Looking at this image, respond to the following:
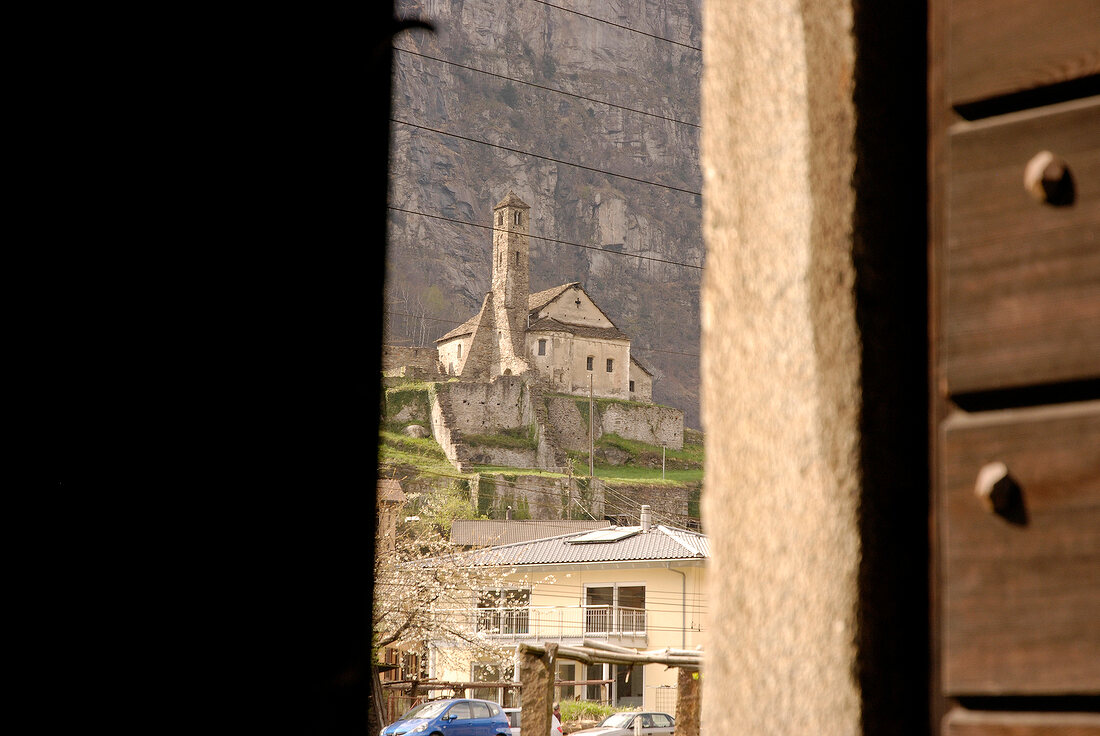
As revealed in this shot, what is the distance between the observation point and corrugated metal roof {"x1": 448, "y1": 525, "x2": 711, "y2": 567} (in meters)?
26.5

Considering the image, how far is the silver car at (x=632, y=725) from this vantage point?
18.4m

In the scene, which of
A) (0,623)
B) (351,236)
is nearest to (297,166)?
(351,236)

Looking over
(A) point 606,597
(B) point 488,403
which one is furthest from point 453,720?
(B) point 488,403

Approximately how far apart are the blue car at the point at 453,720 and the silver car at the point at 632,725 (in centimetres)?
141

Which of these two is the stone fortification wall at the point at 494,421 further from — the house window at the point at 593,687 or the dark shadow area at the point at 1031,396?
the dark shadow area at the point at 1031,396

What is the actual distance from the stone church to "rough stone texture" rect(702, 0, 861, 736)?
59.3 m

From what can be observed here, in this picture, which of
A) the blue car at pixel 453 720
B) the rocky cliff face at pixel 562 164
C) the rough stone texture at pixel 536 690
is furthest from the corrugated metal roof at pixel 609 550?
the rocky cliff face at pixel 562 164

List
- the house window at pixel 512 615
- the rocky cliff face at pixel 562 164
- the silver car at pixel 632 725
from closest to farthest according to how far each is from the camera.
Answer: the silver car at pixel 632 725 < the house window at pixel 512 615 < the rocky cliff face at pixel 562 164

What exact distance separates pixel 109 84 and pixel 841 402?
0.90 m

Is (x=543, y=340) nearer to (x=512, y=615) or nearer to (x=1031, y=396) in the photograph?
(x=512, y=615)

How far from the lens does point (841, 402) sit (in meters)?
0.70

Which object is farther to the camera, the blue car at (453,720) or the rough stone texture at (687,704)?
the blue car at (453,720)

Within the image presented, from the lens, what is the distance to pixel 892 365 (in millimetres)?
713

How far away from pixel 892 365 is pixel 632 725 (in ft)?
64.3
